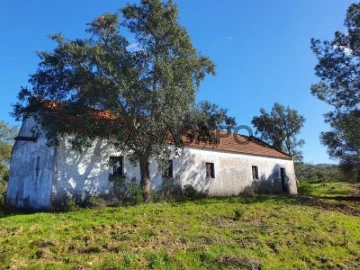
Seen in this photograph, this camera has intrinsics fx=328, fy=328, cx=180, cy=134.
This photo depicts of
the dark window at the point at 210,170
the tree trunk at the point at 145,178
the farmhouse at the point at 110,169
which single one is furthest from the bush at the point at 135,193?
the dark window at the point at 210,170

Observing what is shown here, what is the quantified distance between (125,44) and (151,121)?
442cm

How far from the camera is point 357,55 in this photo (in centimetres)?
2223

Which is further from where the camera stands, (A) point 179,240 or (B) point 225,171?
(B) point 225,171

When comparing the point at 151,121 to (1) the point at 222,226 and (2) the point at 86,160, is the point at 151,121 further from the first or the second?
(1) the point at 222,226

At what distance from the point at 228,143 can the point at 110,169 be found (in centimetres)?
1187

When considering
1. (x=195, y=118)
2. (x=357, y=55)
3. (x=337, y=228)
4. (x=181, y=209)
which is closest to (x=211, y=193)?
(x=195, y=118)

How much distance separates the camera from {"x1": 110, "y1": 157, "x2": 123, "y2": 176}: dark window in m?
19.7

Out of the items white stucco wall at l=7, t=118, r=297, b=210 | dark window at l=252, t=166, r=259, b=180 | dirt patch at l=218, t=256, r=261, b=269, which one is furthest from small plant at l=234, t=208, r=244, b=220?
dark window at l=252, t=166, r=259, b=180

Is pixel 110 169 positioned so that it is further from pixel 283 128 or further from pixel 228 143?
pixel 283 128

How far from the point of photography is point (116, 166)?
20.1 meters

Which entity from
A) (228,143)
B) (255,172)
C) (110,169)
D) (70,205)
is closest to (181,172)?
(110,169)

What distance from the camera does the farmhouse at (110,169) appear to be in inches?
712

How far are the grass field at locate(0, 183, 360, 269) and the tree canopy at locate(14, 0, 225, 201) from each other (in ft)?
13.8

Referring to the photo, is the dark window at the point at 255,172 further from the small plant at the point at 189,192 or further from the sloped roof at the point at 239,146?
the small plant at the point at 189,192
